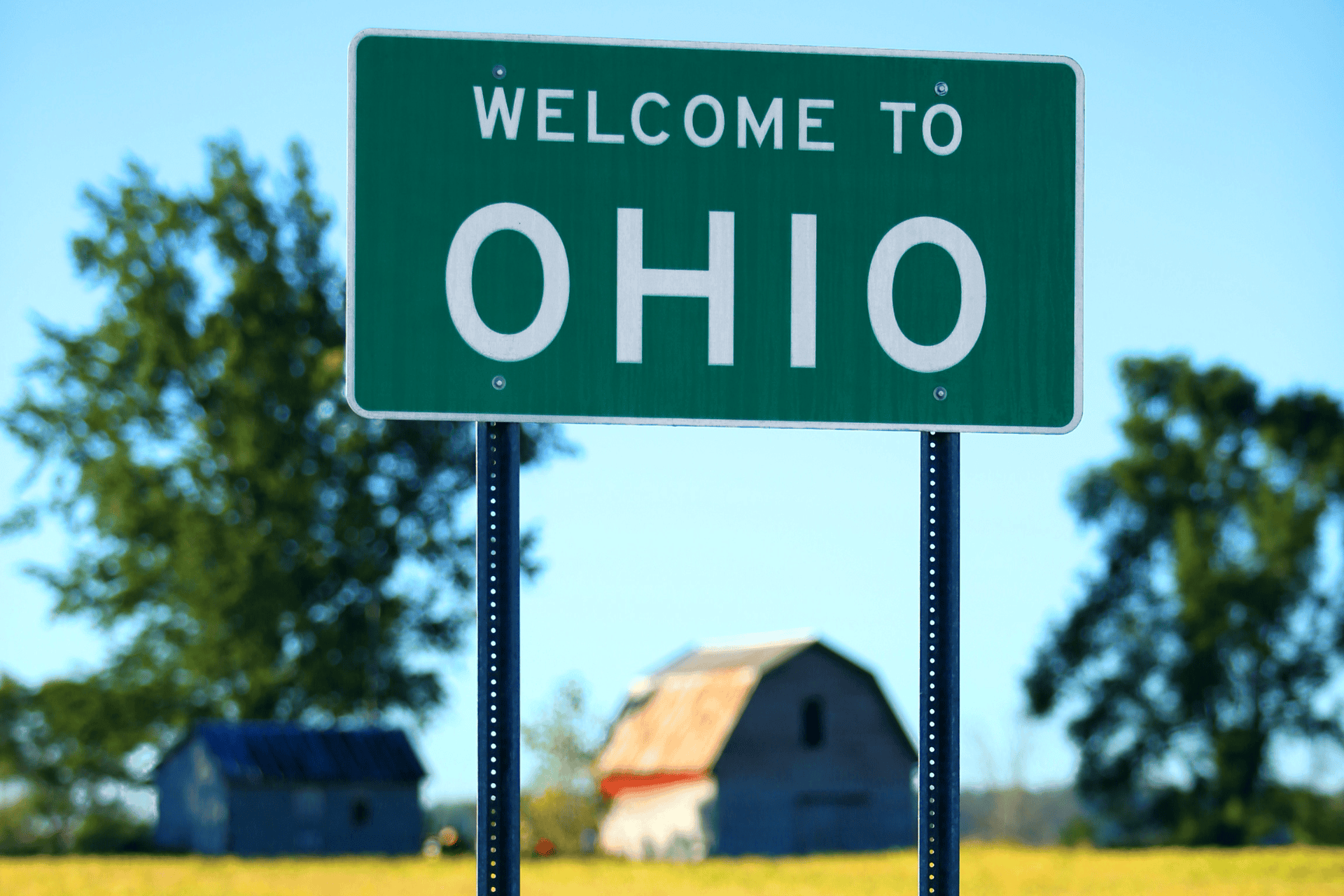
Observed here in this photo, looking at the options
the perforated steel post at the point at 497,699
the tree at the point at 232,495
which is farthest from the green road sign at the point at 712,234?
the tree at the point at 232,495

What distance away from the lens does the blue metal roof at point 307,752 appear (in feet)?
113

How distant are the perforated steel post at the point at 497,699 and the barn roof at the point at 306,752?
3259 centimetres

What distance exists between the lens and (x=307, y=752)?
3509cm

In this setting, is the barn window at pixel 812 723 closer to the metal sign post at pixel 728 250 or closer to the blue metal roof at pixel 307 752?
the blue metal roof at pixel 307 752

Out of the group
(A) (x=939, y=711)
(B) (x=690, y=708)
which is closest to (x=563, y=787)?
(B) (x=690, y=708)

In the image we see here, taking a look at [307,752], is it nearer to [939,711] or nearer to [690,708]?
[690,708]

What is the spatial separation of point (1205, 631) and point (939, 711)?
35.9 m

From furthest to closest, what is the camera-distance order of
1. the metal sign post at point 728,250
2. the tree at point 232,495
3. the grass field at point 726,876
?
the tree at point 232,495
the grass field at point 726,876
the metal sign post at point 728,250

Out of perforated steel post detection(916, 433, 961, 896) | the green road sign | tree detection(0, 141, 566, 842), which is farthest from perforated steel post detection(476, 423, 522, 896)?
tree detection(0, 141, 566, 842)

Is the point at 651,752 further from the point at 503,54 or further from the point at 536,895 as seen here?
the point at 503,54

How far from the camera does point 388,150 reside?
140 inches

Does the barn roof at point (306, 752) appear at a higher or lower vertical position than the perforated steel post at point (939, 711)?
lower

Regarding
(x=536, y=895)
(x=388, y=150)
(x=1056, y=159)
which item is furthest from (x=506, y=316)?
(x=536, y=895)

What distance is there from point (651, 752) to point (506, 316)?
38374mm
